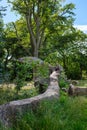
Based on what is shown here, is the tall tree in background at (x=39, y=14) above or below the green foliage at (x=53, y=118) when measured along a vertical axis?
above

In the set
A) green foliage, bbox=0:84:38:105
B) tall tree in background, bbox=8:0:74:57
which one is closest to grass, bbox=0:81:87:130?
green foliage, bbox=0:84:38:105

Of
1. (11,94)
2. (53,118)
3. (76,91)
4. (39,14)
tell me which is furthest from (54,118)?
(39,14)

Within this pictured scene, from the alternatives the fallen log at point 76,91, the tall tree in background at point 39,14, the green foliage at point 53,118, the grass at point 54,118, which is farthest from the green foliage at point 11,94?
the tall tree in background at point 39,14

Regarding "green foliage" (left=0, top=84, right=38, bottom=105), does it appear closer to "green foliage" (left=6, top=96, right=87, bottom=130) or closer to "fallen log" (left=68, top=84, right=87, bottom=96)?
"green foliage" (left=6, top=96, right=87, bottom=130)

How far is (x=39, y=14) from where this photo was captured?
33812 millimetres

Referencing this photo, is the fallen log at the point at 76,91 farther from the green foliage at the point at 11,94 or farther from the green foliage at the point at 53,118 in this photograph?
the green foliage at the point at 53,118

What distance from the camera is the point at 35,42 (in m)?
33.5

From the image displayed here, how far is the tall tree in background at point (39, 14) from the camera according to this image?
33406 mm

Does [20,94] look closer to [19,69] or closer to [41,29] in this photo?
[19,69]

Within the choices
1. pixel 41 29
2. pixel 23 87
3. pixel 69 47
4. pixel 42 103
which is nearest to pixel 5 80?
pixel 23 87

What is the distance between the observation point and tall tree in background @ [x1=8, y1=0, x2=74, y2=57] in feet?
110

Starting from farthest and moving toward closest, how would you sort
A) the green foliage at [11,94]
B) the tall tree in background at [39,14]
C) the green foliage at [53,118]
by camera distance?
the tall tree in background at [39,14] → the green foliage at [11,94] → the green foliage at [53,118]

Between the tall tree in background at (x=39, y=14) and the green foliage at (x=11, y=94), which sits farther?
the tall tree in background at (x=39, y=14)

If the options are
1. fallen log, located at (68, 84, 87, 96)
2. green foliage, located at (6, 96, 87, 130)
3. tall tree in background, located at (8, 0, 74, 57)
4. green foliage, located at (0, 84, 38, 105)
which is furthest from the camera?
tall tree in background, located at (8, 0, 74, 57)
